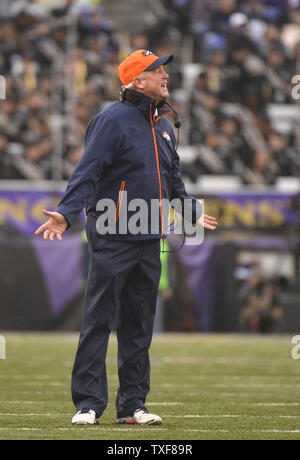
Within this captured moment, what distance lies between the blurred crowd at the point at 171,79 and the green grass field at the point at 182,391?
414cm

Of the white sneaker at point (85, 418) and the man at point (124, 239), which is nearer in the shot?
the white sneaker at point (85, 418)

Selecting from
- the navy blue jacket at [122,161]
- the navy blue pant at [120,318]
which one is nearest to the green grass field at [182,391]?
the navy blue pant at [120,318]

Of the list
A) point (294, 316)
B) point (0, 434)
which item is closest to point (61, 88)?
point (294, 316)

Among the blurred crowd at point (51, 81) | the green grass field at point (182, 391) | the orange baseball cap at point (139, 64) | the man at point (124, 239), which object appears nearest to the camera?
the green grass field at point (182, 391)

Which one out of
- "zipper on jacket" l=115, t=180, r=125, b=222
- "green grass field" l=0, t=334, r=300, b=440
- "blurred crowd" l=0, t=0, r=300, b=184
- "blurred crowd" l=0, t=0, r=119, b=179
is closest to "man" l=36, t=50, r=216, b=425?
"zipper on jacket" l=115, t=180, r=125, b=222

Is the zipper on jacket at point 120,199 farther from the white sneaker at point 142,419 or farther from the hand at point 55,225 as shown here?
the white sneaker at point 142,419

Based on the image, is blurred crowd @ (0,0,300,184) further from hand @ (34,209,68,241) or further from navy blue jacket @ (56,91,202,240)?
hand @ (34,209,68,241)

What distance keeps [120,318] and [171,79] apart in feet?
44.5

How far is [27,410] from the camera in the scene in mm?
6930

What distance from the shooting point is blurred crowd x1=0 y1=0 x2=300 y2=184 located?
1861 cm

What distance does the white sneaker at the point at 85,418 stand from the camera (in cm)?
602

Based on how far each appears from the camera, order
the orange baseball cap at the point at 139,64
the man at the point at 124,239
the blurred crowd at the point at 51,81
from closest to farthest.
→ the man at the point at 124,239
the orange baseball cap at the point at 139,64
the blurred crowd at the point at 51,81

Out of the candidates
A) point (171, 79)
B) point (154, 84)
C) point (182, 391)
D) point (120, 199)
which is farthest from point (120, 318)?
point (171, 79)
